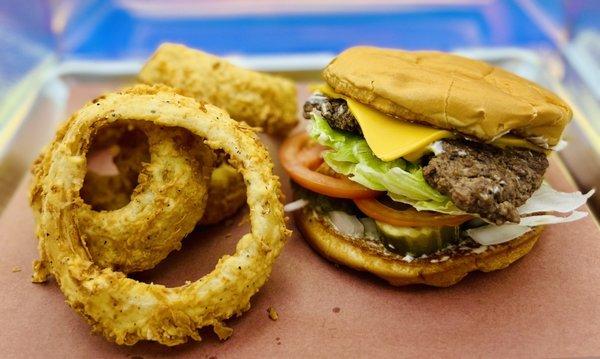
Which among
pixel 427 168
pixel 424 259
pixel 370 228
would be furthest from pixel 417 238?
pixel 427 168

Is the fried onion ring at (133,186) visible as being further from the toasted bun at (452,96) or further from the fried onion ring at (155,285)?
the toasted bun at (452,96)

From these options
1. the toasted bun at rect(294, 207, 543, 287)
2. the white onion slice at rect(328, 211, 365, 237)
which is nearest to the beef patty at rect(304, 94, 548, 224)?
the toasted bun at rect(294, 207, 543, 287)

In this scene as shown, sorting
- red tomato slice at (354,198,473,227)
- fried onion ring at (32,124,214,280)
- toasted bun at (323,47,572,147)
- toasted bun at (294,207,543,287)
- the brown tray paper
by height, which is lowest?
the brown tray paper

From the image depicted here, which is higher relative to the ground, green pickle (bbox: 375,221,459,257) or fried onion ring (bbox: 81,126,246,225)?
fried onion ring (bbox: 81,126,246,225)

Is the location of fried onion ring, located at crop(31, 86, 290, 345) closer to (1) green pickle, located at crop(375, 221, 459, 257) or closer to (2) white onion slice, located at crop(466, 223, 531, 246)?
(1) green pickle, located at crop(375, 221, 459, 257)

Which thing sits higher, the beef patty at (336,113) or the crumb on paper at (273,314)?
the beef patty at (336,113)

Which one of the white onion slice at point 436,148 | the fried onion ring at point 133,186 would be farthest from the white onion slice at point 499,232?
the fried onion ring at point 133,186
